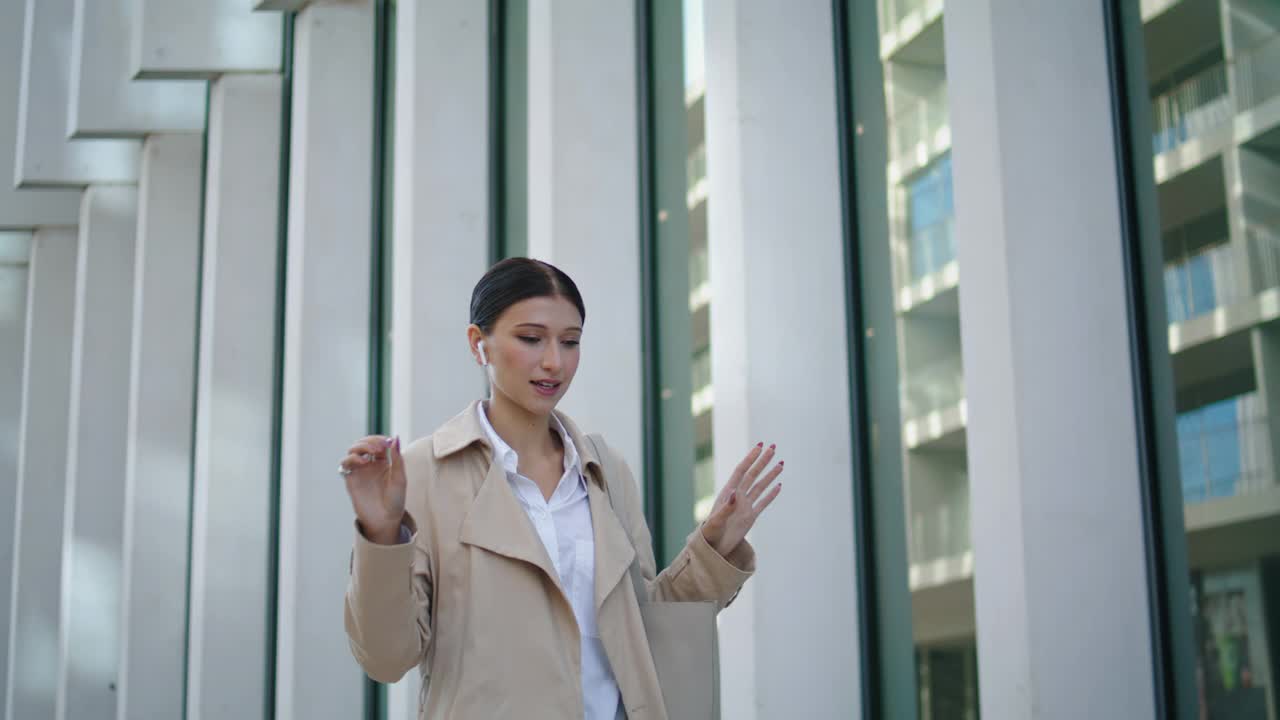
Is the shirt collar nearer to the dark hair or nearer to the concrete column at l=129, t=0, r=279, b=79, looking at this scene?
the dark hair

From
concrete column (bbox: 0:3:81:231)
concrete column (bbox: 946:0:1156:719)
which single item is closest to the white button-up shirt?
concrete column (bbox: 946:0:1156:719)

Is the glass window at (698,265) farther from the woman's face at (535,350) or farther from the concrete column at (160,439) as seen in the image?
the concrete column at (160,439)

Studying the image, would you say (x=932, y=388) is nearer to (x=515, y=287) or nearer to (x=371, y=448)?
(x=515, y=287)

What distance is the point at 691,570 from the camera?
130 inches

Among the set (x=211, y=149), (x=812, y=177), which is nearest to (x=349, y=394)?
(x=211, y=149)

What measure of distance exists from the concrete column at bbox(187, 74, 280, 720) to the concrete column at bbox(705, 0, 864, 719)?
24.0 feet

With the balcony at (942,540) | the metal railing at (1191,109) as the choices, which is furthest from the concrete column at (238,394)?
the metal railing at (1191,109)

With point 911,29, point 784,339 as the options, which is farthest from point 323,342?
point 911,29

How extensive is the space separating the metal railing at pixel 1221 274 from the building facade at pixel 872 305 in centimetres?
1

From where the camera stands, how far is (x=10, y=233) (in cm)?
2012

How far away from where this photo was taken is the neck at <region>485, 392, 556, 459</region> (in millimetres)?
3215

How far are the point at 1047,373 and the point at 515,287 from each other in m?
2.09

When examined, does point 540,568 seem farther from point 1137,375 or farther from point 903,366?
point 903,366

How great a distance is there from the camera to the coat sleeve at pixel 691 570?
129 inches
